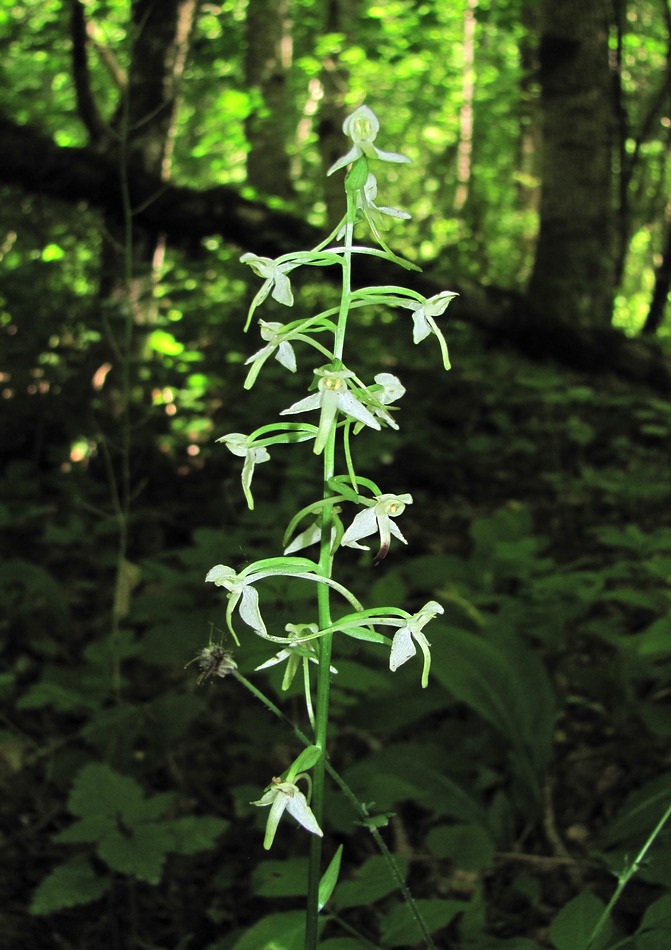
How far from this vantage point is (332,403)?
107cm

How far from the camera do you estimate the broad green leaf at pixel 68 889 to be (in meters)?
1.81

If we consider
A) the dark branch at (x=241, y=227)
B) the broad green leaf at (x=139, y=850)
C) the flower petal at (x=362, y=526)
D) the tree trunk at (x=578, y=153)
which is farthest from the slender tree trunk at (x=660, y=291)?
the flower petal at (x=362, y=526)

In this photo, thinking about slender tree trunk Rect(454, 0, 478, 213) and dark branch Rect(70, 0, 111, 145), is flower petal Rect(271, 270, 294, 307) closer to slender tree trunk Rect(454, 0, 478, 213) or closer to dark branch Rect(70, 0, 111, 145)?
dark branch Rect(70, 0, 111, 145)

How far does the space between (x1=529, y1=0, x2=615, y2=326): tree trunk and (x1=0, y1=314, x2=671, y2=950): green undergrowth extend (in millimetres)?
2545

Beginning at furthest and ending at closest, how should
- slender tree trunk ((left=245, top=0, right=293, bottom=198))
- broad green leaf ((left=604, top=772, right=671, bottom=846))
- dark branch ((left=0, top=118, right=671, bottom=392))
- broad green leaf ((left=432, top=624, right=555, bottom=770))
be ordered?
slender tree trunk ((left=245, top=0, right=293, bottom=198))
dark branch ((left=0, top=118, right=671, bottom=392))
broad green leaf ((left=432, top=624, right=555, bottom=770))
broad green leaf ((left=604, top=772, right=671, bottom=846))

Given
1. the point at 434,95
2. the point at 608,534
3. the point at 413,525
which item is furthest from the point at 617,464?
the point at 434,95

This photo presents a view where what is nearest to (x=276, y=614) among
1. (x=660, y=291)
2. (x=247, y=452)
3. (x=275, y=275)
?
(x=247, y=452)

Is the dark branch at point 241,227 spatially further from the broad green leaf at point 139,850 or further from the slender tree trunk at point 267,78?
the slender tree trunk at point 267,78

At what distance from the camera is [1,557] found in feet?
12.9

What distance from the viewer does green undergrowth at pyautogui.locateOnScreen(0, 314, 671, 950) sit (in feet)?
6.09

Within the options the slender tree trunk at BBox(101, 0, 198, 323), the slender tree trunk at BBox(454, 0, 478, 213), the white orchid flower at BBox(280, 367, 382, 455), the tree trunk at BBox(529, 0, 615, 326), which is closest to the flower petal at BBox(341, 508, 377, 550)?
the white orchid flower at BBox(280, 367, 382, 455)

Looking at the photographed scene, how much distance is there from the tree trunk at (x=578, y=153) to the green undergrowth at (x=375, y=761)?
2.55 metres

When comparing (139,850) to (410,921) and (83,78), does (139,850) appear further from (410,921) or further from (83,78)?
(83,78)

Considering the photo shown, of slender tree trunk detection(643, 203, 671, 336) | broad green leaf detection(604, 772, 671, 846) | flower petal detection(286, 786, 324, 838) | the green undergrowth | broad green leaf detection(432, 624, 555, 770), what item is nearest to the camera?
flower petal detection(286, 786, 324, 838)
